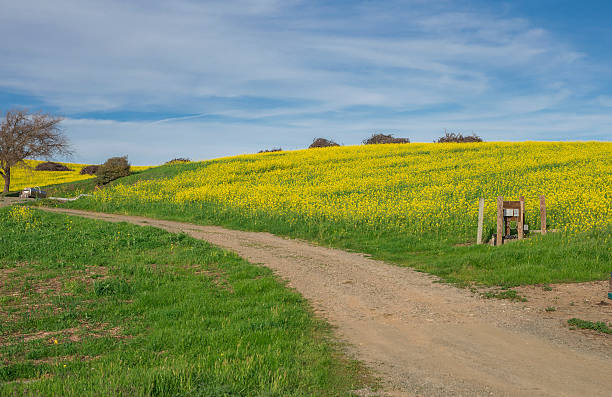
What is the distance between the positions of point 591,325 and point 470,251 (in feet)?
24.4

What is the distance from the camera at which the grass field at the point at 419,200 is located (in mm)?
14336

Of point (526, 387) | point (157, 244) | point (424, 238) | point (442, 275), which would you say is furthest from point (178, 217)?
point (526, 387)

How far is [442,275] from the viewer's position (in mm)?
13383

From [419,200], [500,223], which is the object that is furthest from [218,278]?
[419,200]

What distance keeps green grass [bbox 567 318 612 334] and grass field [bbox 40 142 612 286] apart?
3.24m

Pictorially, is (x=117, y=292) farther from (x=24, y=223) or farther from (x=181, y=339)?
(x=24, y=223)

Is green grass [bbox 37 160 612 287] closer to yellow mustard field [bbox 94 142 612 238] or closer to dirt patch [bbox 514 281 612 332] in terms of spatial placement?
dirt patch [bbox 514 281 612 332]

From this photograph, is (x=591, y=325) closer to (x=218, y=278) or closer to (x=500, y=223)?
(x=500, y=223)

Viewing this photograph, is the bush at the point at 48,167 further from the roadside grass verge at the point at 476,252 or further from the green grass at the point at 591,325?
the green grass at the point at 591,325

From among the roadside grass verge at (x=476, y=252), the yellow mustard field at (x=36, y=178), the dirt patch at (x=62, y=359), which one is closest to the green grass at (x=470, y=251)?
the roadside grass verge at (x=476, y=252)

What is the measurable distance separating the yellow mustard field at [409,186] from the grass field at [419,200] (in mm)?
94

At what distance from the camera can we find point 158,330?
8148 millimetres

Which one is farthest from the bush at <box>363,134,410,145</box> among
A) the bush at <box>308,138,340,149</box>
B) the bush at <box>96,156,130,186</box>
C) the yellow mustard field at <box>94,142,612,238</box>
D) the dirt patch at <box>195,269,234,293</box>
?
the dirt patch at <box>195,269,234,293</box>

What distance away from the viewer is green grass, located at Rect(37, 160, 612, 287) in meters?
12.6
